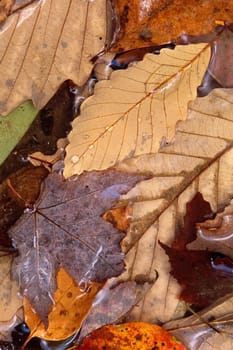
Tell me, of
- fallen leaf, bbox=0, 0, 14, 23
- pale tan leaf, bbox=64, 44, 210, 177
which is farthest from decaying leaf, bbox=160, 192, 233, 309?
fallen leaf, bbox=0, 0, 14, 23

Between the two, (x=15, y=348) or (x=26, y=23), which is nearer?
(x=26, y=23)

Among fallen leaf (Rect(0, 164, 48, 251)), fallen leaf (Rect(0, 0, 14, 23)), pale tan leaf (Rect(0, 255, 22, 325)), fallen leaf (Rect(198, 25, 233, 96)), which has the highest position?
fallen leaf (Rect(0, 0, 14, 23))

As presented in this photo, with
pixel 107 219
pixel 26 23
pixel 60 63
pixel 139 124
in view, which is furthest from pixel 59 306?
pixel 26 23

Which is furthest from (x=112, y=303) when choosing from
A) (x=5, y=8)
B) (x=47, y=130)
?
(x=5, y=8)

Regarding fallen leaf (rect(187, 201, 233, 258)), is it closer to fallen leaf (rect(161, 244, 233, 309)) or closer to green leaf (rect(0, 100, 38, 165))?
fallen leaf (rect(161, 244, 233, 309))

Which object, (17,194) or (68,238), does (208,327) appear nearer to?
(68,238)

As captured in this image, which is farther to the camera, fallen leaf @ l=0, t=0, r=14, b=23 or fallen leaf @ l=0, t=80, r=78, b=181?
fallen leaf @ l=0, t=80, r=78, b=181

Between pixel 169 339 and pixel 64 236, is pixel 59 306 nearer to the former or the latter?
pixel 64 236
